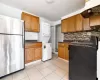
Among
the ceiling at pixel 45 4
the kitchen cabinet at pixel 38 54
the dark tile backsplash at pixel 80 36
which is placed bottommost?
the kitchen cabinet at pixel 38 54

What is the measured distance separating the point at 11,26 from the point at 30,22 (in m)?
1.31

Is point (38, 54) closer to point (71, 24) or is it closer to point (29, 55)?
point (29, 55)

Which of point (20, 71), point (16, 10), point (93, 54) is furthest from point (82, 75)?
point (16, 10)

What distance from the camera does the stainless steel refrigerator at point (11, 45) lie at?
5.87 ft

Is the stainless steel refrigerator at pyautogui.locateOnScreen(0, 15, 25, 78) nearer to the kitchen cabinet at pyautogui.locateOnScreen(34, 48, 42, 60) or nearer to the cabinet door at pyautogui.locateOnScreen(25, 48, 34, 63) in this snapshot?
the cabinet door at pyautogui.locateOnScreen(25, 48, 34, 63)

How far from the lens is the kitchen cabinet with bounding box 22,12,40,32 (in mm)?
2993

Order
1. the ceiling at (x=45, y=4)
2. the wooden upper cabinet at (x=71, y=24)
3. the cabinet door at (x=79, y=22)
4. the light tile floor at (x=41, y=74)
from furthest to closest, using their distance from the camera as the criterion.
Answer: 1. the wooden upper cabinet at (x=71, y=24)
2. the cabinet door at (x=79, y=22)
3. the ceiling at (x=45, y=4)
4. the light tile floor at (x=41, y=74)

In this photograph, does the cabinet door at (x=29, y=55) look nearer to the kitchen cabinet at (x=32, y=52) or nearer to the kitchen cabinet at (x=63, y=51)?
the kitchen cabinet at (x=32, y=52)

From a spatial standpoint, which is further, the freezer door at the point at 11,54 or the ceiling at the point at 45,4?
the ceiling at the point at 45,4

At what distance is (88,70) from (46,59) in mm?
2274

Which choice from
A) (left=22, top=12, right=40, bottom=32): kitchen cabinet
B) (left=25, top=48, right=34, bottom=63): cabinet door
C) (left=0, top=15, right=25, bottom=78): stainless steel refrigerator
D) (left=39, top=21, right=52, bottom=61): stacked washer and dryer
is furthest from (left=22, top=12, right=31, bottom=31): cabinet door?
(left=25, top=48, right=34, bottom=63): cabinet door

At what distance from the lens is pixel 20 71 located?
2.15 meters

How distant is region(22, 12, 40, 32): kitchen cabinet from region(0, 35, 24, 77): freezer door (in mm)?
1084

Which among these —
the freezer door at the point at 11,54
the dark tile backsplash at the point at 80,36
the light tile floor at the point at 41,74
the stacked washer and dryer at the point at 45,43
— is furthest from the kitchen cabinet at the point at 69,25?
the freezer door at the point at 11,54
